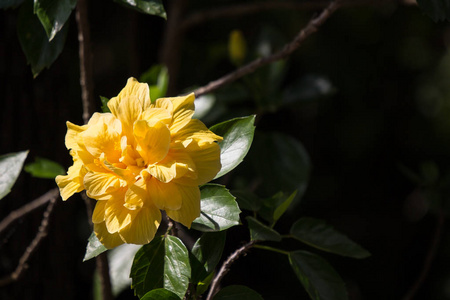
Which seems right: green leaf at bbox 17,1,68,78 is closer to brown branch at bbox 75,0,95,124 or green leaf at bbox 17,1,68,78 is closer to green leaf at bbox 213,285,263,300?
brown branch at bbox 75,0,95,124

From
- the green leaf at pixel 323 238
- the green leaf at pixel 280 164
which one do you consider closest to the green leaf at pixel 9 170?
the green leaf at pixel 323 238

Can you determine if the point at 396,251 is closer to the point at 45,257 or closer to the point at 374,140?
the point at 374,140

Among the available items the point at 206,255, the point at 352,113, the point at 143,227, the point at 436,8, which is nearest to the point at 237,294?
the point at 206,255

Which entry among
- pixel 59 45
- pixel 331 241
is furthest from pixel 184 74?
pixel 331 241

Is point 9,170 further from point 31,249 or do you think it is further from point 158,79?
point 158,79

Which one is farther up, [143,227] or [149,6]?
[149,6]
